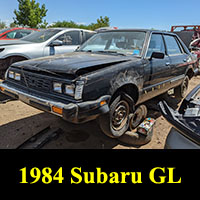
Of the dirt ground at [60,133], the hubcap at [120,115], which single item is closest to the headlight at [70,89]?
the hubcap at [120,115]

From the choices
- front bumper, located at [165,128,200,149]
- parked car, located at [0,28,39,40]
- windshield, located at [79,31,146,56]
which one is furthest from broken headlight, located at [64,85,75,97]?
parked car, located at [0,28,39,40]

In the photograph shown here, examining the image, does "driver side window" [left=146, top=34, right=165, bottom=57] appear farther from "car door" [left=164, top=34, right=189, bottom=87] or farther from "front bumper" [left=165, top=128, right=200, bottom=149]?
"front bumper" [left=165, top=128, right=200, bottom=149]

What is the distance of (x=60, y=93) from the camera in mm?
2145

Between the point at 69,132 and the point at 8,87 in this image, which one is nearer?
the point at 8,87

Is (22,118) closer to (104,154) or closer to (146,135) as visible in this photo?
(104,154)

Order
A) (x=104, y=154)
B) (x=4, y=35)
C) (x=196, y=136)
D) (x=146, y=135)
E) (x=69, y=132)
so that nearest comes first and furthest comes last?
(x=196, y=136)
(x=104, y=154)
(x=146, y=135)
(x=69, y=132)
(x=4, y=35)

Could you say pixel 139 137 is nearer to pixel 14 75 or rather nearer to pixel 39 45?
pixel 14 75

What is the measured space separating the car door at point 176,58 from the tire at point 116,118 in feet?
5.81

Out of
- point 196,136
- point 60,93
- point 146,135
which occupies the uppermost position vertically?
point 60,93

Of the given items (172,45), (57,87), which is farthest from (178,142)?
(172,45)

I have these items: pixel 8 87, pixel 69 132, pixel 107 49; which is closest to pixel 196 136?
pixel 69 132

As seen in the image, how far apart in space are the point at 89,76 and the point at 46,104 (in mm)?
638

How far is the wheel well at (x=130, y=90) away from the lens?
96.1 inches

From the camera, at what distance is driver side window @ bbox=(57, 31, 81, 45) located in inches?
210
